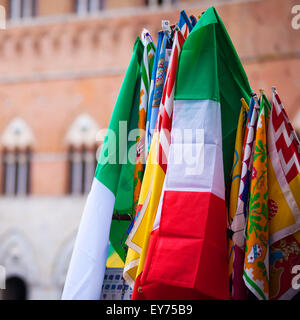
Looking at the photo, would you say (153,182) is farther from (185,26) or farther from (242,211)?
(185,26)

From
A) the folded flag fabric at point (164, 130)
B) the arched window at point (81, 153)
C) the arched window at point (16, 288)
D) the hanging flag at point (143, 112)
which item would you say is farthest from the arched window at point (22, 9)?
the folded flag fabric at point (164, 130)

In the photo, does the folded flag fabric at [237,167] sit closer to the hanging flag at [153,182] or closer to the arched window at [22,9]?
the hanging flag at [153,182]

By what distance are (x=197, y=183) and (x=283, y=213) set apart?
15 centimetres

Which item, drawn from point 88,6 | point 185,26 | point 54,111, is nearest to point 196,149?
point 185,26

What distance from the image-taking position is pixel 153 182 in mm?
820

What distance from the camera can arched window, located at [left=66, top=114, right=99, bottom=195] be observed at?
5617mm

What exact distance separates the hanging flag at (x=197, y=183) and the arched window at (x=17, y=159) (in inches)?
200

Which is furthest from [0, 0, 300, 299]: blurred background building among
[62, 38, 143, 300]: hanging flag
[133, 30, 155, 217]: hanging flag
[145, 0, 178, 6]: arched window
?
[62, 38, 143, 300]: hanging flag

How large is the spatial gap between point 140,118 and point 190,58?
152 millimetres

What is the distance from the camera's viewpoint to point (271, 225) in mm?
835

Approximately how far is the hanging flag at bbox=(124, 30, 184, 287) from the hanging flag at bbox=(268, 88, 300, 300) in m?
0.18

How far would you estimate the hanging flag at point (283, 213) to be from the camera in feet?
2.69
